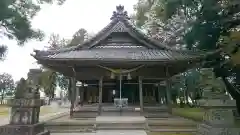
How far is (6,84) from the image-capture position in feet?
161

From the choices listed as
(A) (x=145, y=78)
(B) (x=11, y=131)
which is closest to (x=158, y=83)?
(A) (x=145, y=78)

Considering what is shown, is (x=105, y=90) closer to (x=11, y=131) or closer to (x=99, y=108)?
(x=99, y=108)

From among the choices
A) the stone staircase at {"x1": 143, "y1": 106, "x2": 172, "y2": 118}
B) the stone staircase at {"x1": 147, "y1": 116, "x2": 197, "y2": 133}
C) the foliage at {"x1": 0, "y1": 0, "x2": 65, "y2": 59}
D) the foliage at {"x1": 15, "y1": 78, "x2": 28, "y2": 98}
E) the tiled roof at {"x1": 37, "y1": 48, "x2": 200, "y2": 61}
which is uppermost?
the foliage at {"x1": 0, "y1": 0, "x2": 65, "y2": 59}

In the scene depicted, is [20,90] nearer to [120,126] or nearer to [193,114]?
[120,126]

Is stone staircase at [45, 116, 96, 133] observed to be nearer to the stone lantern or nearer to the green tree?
the stone lantern

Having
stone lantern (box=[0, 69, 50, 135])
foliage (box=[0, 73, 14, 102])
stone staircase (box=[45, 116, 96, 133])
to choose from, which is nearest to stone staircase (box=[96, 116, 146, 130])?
stone staircase (box=[45, 116, 96, 133])

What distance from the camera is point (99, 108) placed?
47.5 ft

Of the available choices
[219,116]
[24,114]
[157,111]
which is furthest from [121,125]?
[219,116]

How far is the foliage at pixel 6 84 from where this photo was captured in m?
47.0

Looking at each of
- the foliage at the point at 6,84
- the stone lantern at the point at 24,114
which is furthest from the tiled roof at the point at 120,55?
the foliage at the point at 6,84

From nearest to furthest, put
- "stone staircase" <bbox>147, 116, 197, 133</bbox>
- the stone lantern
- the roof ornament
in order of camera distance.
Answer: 1. the stone lantern
2. "stone staircase" <bbox>147, 116, 197, 133</bbox>
3. the roof ornament

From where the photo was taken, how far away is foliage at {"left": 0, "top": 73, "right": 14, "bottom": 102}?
154ft

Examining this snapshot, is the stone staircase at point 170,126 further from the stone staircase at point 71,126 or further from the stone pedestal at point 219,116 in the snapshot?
the stone pedestal at point 219,116

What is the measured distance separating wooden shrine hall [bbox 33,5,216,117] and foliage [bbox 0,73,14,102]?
35878mm
